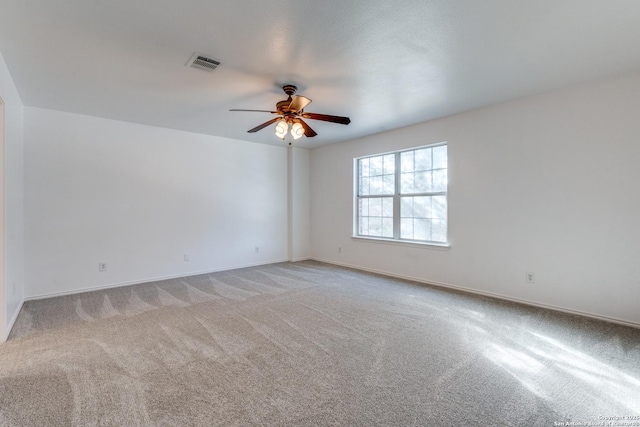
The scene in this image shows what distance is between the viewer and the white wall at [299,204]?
21.1 ft

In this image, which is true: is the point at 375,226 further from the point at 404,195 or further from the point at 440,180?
the point at 440,180

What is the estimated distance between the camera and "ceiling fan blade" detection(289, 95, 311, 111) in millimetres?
3047

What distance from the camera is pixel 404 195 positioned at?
5.02 metres

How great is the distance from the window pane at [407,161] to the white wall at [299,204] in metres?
2.34

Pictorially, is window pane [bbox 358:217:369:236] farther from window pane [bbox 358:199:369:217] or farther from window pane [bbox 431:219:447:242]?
window pane [bbox 431:219:447:242]

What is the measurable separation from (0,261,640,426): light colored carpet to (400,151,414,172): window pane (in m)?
2.24

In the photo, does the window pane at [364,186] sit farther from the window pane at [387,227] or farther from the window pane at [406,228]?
the window pane at [406,228]

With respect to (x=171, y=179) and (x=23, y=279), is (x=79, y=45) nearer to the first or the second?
(x=171, y=179)

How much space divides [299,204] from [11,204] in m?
4.46

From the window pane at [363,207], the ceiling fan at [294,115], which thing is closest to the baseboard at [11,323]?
the ceiling fan at [294,115]

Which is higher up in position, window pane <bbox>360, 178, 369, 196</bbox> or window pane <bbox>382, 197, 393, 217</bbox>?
window pane <bbox>360, 178, 369, 196</bbox>

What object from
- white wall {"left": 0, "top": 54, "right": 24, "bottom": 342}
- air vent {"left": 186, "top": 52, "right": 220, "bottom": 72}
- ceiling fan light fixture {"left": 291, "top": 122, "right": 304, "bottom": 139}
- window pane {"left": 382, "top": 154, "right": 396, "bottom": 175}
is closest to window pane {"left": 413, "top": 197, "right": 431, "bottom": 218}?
window pane {"left": 382, "top": 154, "right": 396, "bottom": 175}

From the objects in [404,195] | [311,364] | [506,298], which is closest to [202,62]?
[311,364]

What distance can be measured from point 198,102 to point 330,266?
374cm
